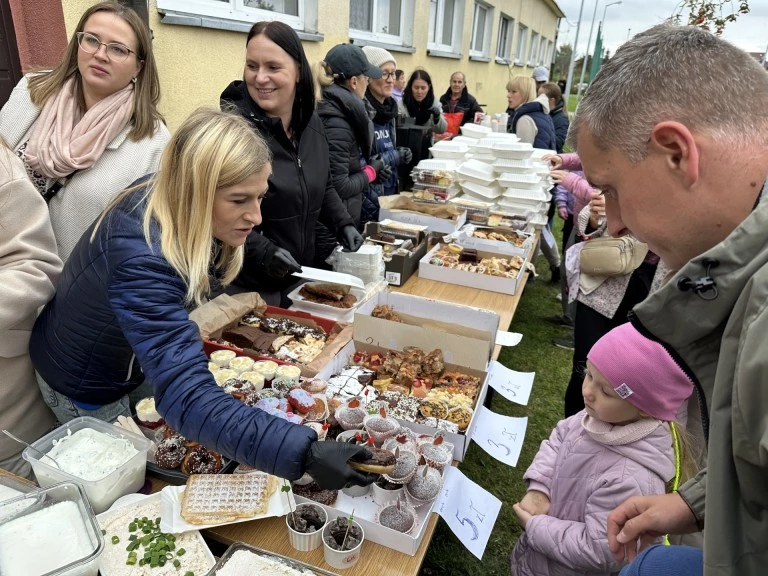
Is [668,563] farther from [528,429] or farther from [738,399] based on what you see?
[528,429]

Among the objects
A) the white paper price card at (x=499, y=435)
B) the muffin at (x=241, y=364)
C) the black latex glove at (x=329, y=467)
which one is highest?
the black latex glove at (x=329, y=467)

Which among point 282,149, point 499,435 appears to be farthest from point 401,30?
point 499,435

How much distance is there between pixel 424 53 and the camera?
9.21m

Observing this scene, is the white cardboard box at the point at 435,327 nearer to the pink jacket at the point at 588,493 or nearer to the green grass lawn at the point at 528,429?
the pink jacket at the point at 588,493

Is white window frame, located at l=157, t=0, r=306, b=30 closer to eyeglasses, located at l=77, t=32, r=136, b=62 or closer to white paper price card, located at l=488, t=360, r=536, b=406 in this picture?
eyeglasses, located at l=77, t=32, r=136, b=62

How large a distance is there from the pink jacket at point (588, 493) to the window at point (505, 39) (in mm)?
17513

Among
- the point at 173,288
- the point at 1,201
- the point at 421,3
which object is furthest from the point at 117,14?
the point at 421,3

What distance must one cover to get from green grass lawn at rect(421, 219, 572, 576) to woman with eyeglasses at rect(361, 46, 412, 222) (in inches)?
73.0

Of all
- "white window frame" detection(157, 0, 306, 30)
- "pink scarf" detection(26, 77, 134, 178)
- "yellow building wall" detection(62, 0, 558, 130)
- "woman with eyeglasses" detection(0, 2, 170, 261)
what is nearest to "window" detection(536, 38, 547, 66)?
"yellow building wall" detection(62, 0, 558, 130)

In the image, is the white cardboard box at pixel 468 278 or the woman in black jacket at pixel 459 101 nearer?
the white cardboard box at pixel 468 278

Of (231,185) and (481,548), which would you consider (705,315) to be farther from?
(231,185)

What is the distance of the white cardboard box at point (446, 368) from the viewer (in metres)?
1.84

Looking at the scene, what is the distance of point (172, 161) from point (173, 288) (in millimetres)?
406

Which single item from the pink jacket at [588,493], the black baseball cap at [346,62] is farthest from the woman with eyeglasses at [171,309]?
the black baseball cap at [346,62]
